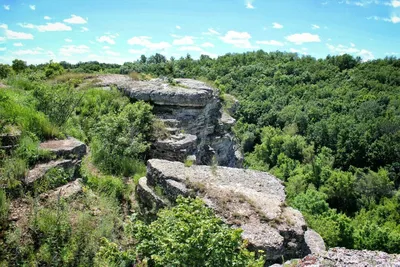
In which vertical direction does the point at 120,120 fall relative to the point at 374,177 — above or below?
above

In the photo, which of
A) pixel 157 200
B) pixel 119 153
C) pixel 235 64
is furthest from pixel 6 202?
pixel 235 64

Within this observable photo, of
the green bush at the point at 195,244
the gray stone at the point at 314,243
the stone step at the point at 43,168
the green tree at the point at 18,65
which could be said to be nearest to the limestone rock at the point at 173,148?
the stone step at the point at 43,168

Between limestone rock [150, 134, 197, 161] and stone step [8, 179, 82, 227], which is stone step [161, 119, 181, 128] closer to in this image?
limestone rock [150, 134, 197, 161]

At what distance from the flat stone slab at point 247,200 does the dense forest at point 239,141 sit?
2.92ft

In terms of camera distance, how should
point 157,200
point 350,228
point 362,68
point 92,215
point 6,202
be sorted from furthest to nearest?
point 362,68 < point 350,228 < point 157,200 < point 92,215 < point 6,202

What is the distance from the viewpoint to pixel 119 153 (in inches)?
407

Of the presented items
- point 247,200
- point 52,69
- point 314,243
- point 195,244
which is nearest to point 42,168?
point 195,244

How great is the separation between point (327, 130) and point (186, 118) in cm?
4806

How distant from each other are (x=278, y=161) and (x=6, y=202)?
166ft

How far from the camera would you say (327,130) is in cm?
5631

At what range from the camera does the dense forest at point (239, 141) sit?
5570 millimetres

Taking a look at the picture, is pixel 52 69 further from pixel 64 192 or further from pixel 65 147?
pixel 64 192

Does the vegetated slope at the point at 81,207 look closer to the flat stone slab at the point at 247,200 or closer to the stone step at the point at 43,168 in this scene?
the stone step at the point at 43,168

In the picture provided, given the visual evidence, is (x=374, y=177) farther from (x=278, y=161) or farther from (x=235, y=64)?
(x=235, y=64)
